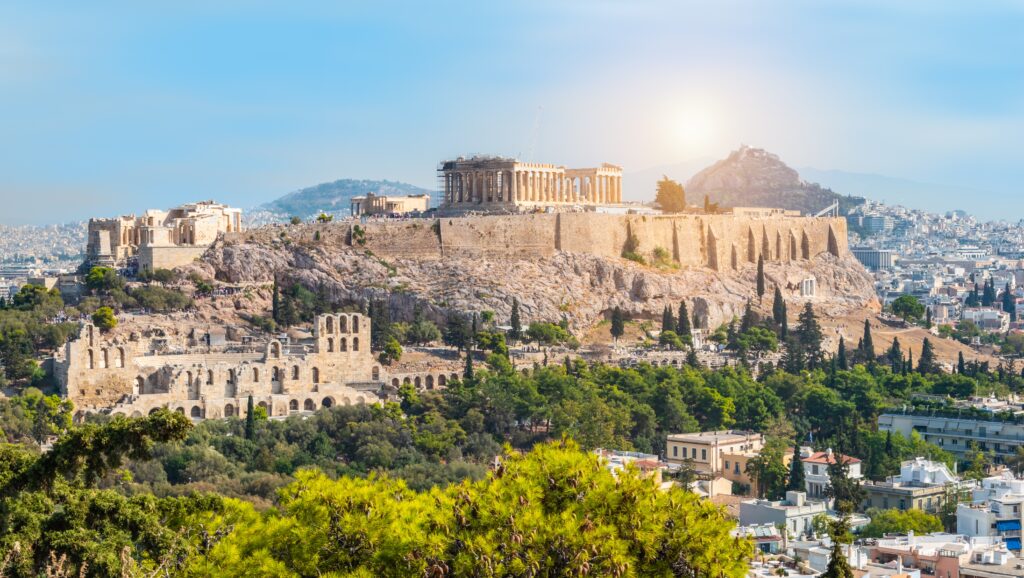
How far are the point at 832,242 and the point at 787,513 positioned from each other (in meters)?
54.8

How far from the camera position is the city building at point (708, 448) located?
56.3 m

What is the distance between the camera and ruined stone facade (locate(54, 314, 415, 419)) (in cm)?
5584

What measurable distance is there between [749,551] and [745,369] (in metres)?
47.2

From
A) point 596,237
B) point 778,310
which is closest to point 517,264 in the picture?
point 596,237

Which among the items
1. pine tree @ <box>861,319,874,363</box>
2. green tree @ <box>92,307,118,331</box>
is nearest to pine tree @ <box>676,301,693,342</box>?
pine tree @ <box>861,319,874,363</box>

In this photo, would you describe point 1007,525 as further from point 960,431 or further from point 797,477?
point 960,431

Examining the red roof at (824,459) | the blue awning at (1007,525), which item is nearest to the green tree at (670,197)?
the red roof at (824,459)

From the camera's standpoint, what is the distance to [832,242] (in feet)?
329

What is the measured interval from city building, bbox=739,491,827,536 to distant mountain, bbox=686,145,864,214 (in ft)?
411

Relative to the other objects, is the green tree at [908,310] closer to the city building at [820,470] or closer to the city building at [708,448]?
the city building at [708,448]

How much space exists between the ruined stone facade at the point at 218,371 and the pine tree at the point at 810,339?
1773 centimetres

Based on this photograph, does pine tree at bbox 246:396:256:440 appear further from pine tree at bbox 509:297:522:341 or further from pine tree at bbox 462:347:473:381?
pine tree at bbox 509:297:522:341

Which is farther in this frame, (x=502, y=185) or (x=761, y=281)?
(x=761, y=281)

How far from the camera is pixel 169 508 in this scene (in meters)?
26.8
